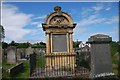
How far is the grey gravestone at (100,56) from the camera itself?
792cm

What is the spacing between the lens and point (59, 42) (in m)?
14.5

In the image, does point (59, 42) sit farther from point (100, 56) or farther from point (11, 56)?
point (100, 56)

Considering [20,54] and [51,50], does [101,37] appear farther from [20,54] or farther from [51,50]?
[20,54]

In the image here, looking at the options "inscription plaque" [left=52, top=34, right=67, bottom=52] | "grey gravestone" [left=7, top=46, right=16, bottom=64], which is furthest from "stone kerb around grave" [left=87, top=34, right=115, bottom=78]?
"grey gravestone" [left=7, top=46, right=16, bottom=64]

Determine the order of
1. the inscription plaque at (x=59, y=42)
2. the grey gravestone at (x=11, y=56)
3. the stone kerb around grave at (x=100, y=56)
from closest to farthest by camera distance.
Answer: the stone kerb around grave at (x=100, y=56)
the inscription plaque at (x=59, y=42)
the grey gravestone at (x=11, y=56)

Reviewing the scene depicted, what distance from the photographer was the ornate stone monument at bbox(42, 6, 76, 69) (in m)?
14.4

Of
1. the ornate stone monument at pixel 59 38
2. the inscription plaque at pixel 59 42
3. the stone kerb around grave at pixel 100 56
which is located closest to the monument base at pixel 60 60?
the ornate stone monument at pixel 59 38

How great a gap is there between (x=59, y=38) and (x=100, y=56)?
684 centimetres

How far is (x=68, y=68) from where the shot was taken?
1348 centimetres

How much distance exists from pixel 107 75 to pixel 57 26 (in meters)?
7.42

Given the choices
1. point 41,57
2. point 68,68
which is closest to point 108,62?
point 68,68

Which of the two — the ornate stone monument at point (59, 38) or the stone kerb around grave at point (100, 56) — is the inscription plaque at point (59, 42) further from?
the stone kerb around grave at point (100, 56)

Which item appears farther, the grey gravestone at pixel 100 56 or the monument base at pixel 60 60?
the monument base at pixel 60 60

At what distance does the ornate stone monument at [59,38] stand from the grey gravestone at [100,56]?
632 cm
